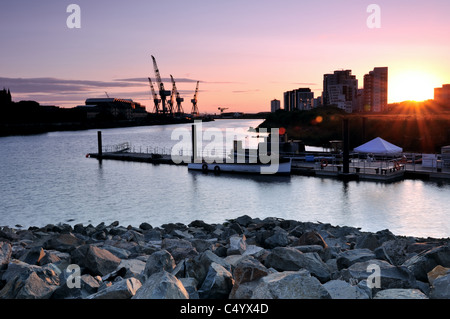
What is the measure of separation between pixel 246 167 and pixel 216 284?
38.8 meters

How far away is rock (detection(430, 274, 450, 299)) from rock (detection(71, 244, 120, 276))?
5.23 m

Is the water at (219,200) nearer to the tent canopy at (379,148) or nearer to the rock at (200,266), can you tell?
the tent canopy at (379,148)

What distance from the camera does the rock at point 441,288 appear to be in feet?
17.6

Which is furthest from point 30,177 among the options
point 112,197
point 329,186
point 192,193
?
point 329,186

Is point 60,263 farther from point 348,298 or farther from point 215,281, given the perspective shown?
point 348,298

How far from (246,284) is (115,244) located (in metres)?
5.58

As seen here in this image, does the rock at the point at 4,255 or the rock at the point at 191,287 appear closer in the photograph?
the rock at the point at 191,287

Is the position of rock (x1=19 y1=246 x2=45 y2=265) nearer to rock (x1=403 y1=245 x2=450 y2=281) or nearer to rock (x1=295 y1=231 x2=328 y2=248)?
rock (x1=295 y1=231 x2=328 y2=248)

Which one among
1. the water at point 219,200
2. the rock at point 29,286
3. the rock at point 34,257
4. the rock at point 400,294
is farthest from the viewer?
the water at point 219,200

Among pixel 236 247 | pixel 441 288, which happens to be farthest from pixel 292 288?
pixel 236 247

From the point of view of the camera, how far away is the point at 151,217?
2555cm

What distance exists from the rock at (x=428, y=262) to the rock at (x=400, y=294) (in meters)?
1.12

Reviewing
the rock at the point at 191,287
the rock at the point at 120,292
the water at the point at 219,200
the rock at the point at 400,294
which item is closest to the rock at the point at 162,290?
the rock at the point at 120,292

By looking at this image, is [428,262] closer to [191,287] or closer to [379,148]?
[191,287]
